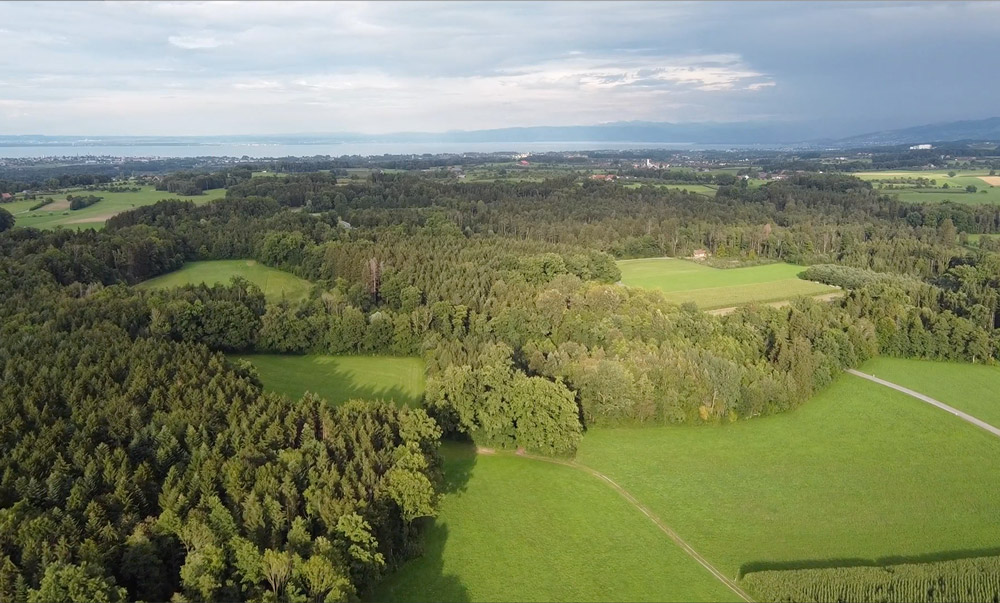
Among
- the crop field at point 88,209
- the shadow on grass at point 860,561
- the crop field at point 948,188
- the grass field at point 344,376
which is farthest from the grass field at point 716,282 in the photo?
the crop field at point 88,209

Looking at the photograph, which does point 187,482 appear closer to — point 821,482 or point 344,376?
point 344,376

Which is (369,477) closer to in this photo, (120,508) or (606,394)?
(120,508)

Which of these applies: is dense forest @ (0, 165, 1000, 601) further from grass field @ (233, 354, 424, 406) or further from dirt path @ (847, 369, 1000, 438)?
dirt path @ (847, 369, 1000, 438)

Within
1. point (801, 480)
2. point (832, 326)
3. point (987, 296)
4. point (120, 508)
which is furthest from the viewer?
point (987, 296)

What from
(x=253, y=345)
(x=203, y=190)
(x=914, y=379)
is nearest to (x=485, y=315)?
(x=253, y=345)

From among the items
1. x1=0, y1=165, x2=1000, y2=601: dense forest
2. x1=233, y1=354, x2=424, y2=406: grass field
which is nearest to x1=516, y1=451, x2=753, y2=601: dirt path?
x1=0, y1=165, x2=1000, y2=601: dense forest

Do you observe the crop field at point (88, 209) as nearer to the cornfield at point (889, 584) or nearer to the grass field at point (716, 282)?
the grass field at point (716, 282)
